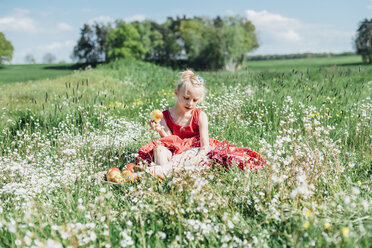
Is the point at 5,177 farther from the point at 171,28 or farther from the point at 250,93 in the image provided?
the point at 171,28

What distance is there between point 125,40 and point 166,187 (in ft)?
187

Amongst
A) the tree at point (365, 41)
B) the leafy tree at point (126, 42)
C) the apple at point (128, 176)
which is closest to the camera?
the apple at point (128, 176)

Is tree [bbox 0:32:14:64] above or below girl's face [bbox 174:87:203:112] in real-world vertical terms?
above

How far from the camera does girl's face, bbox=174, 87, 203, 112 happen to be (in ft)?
15.2

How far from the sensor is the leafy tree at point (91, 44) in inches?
2749

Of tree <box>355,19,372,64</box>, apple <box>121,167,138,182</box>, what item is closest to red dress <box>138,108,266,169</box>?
apple <box>121,167,138,182</box>

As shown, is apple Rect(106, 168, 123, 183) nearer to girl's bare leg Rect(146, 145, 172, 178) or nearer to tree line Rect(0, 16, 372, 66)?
girl's bare leg Rect(146, 145, 172, 178)

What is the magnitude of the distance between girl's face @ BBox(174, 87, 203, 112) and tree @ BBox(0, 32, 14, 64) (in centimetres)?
6699

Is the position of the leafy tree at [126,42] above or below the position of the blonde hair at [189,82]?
above

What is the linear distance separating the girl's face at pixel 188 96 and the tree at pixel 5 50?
2637 inches

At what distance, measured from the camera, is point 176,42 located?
5978 cm

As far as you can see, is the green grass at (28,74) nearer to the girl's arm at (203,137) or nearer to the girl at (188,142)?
the girl at (188,142)

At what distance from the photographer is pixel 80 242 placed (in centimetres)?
233

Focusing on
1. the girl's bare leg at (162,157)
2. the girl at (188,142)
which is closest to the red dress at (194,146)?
the girl at (188,142)
